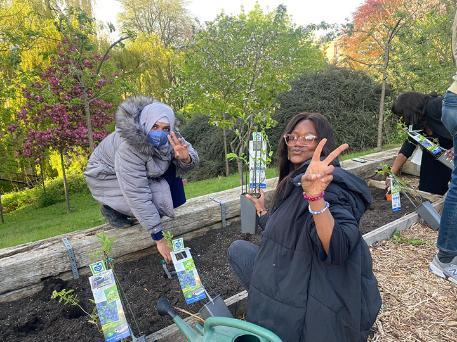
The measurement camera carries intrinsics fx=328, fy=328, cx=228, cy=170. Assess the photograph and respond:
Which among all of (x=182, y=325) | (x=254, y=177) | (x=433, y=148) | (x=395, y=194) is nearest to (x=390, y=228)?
(x=395, y=194)

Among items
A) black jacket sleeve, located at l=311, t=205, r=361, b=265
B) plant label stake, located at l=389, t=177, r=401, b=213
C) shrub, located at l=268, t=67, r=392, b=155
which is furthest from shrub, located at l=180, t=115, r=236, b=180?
black jacket sleeve, located at l=311, t=205, r=361, b=265

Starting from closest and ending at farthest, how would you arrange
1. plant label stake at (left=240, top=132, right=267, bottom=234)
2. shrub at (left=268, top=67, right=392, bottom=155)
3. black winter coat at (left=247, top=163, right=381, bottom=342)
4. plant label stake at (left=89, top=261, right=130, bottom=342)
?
black winter coat at (left=247, top=163, right=381, bottom=342), plant label stake at (left=89, top=261, right=130, bottom=342), plant label stake at (left=240, top=132, right=267, bottom=234), shrub at (left=268, top=67, right=392, bottom=155)

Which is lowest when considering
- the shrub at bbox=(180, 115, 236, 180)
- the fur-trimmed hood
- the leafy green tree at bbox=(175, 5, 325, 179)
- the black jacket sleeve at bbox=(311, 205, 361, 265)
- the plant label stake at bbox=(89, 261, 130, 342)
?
the shrub at bbox=(180, 115, 236, 180)

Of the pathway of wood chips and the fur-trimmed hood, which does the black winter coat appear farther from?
the fur-trimmed hood

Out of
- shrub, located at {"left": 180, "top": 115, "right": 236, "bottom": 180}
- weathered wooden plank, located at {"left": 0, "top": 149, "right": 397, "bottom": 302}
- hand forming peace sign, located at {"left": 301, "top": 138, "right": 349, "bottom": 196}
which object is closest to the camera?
hand forming peace sign, located at {"left": 301, "top": 138, "right": 349, "bottom": 196}

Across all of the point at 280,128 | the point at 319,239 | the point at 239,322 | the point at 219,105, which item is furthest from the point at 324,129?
the point at 280,128

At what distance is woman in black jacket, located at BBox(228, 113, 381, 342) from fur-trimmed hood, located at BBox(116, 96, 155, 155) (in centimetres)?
114

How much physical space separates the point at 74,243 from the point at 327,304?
1.91 metres

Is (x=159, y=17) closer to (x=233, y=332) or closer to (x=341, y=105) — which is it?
(x=341, y=105)

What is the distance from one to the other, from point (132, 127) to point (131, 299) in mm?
1152

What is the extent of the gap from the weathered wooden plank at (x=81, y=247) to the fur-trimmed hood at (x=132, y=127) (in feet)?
2.42

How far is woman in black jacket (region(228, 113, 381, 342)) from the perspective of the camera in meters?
1.22

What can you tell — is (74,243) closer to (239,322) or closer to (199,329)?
(199,329)

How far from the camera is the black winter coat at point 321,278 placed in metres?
1.31
